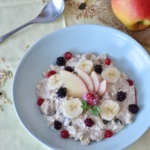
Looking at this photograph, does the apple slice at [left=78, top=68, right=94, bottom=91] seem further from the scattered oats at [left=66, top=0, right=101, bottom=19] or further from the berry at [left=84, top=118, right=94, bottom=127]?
the scattered oats at [left=66, top=0, right=101, bottom=19]

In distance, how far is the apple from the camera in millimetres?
1067

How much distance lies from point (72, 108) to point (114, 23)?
1.36 ft

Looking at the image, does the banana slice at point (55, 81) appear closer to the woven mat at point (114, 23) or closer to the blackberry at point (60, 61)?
the blackberry at point (60, 61)

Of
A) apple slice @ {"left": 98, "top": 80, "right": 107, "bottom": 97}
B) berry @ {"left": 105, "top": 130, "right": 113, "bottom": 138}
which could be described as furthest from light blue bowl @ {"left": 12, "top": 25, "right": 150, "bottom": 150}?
apple slice @ {"left": 98, "top": 80, "right": 107, "bottom": 97}

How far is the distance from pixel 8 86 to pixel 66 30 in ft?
1.01

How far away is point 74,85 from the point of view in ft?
3.35

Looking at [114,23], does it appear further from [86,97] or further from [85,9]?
[86,97]

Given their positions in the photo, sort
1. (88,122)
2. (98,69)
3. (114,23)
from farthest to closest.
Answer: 1. (114,23)
2. (98,69)
3. (88,122)

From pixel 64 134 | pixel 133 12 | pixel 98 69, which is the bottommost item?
pixel 64 134

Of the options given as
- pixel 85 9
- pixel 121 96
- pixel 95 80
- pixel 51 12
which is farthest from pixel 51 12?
pixel 121 96

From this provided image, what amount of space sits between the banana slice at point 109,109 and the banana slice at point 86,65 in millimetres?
141

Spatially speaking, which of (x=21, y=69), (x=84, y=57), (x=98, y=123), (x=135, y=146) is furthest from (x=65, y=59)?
(x=135, y=146)

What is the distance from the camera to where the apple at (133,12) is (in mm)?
1067

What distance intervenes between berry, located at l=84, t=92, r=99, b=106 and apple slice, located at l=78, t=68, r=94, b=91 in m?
0.05
